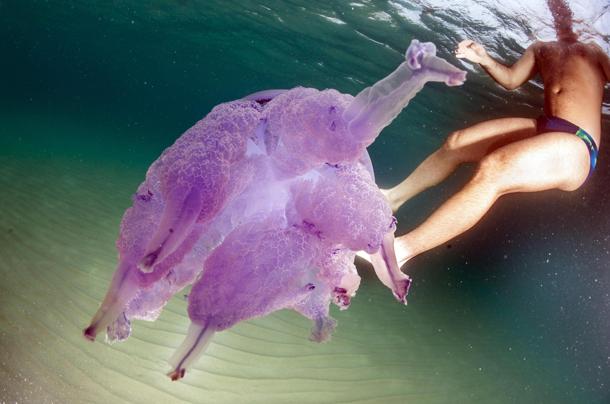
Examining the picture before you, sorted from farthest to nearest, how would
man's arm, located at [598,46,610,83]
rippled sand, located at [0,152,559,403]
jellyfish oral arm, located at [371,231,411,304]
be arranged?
man's arm, located at [598,46,610,83]
rippled sand, located at [0,152,559,403]
jellyfish oral arm, located at [371,231,411,304]

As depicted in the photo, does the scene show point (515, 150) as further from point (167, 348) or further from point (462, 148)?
point (167, 348)

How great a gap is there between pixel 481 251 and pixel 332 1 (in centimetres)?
3879

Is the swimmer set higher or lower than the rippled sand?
higher

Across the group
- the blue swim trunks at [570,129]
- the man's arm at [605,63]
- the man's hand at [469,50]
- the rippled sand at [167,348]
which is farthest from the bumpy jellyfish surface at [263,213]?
the man's arm at [605,63]

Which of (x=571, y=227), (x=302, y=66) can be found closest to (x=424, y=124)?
(x=302, y=66)

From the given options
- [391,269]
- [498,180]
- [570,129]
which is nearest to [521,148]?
[498,180]

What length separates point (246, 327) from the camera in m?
5.21

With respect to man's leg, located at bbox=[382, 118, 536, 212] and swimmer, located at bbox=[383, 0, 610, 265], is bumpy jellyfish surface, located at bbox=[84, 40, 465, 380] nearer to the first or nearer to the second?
swimmer, located at bbox=[383, 0, 610, 265]

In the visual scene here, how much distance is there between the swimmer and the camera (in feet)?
10.4

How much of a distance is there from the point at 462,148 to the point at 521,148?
57.7 inches

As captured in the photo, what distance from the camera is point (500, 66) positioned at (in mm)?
5230

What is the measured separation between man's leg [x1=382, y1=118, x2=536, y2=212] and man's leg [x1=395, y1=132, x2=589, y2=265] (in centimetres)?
108

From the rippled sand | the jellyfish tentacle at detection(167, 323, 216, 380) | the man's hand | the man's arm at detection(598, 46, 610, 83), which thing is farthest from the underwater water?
the man's hand

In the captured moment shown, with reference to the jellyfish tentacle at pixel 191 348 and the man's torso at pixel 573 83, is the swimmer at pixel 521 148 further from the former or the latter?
the jellyfish tentacle at pixel 191 348
